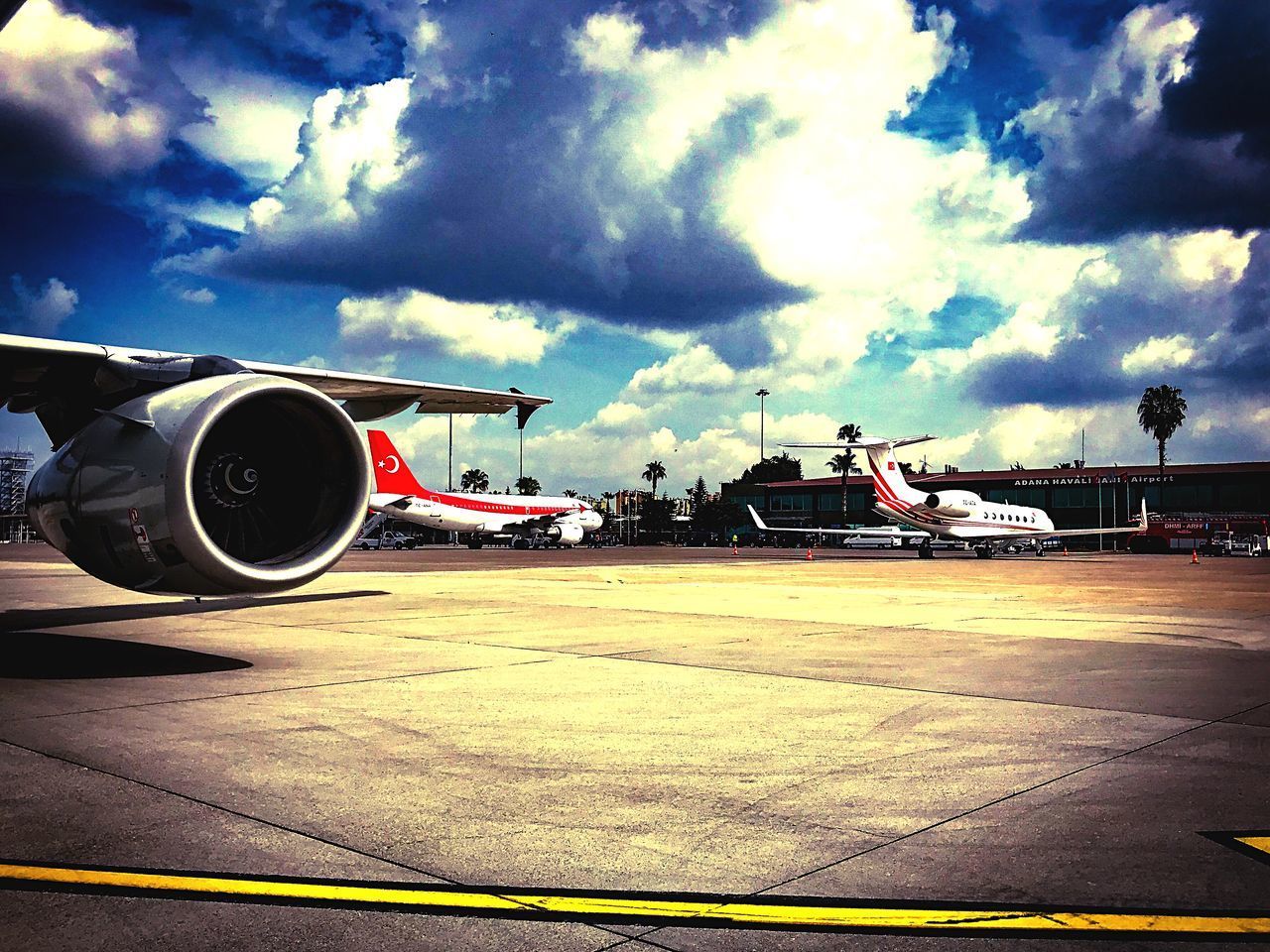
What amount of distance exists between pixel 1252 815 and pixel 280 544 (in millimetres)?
7877

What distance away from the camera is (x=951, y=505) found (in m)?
53.6

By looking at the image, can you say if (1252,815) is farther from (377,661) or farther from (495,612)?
(495,612)

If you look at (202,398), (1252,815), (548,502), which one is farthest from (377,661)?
(548,502)

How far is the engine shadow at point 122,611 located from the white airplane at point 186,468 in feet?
12.4

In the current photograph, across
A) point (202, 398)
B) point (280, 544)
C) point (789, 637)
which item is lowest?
point (789, 637)

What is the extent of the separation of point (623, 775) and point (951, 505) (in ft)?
167

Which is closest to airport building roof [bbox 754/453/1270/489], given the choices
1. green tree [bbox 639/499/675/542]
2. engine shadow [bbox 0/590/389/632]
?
green tree [bbox 639/499/675/542]

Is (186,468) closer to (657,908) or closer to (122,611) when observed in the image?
(657,908)

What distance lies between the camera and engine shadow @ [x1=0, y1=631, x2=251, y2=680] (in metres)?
8.94

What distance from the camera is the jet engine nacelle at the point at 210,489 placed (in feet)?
26.9

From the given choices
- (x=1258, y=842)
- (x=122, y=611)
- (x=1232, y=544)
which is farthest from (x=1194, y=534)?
(x=1258, y=842)

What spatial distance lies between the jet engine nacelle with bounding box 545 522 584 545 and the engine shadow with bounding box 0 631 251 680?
5868 centimetres

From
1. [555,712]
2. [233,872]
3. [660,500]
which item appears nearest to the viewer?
[233,872]

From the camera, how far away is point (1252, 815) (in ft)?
15.5
